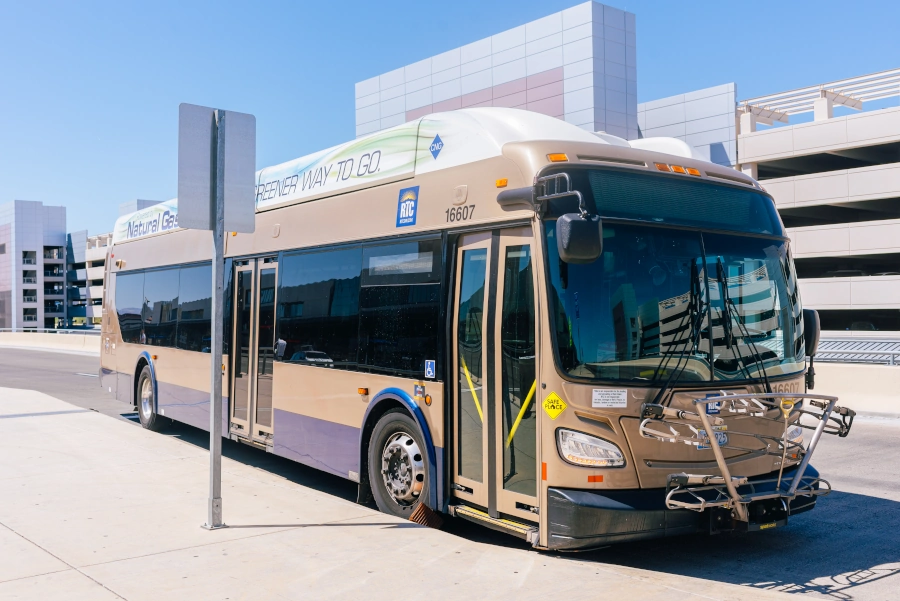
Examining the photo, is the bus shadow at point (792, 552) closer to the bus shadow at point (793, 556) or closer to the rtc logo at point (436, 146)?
the bus shadow at point (793, 556)

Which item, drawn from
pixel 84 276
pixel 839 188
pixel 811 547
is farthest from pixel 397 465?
pixel 84 276

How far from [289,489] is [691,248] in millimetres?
4472

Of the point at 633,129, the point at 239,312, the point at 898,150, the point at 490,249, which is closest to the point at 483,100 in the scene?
the point at 633,129

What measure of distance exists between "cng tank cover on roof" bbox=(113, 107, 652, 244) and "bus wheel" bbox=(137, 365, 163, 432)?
4567 millimetres

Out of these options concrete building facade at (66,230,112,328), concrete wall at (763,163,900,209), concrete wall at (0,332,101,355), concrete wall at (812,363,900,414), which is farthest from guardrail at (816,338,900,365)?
concrete building facade at (66,230,112,328)

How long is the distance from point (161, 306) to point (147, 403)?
1.75 m

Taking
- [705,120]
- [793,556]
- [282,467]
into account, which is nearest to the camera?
[793,556]

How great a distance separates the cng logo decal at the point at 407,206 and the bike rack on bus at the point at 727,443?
9.41 feet

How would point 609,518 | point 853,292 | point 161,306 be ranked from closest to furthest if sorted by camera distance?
point 609,518, point 161,306, point 853,292

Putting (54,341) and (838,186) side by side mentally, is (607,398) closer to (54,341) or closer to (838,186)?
(54,341)

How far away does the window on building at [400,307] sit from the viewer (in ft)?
23.9

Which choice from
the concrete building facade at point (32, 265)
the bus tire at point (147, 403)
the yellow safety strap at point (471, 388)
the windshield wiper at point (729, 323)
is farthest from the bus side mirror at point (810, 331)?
the concrete building facade at point (32, 265)

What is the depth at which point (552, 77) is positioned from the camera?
51000mm

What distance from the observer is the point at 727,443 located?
6203 mm
